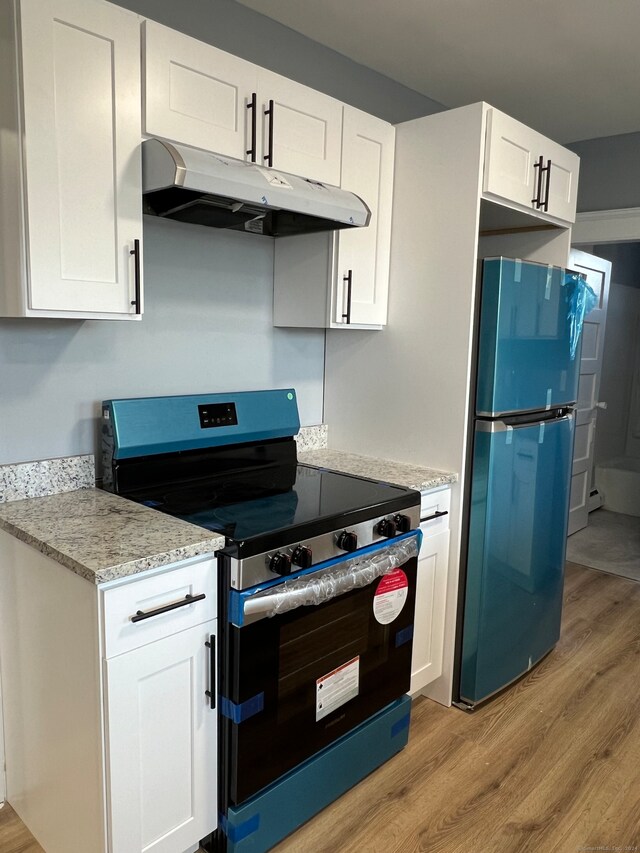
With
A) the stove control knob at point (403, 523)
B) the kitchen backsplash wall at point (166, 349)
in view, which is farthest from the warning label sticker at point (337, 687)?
the kitchen backsplash wall at point (166, 349)

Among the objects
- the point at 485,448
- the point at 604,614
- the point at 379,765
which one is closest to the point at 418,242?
the point at 485,448

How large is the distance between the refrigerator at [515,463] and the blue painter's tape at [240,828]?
1.08m

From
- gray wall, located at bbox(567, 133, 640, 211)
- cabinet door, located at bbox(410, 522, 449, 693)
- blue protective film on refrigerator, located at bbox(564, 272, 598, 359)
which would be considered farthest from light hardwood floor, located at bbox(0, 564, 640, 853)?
gray wall, located at bbox(567, 133, 640, 211)

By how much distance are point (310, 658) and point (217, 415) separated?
0.88 metres

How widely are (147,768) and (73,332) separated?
1.24 m

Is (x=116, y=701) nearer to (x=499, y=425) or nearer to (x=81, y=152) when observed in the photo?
(x=81, y=152)

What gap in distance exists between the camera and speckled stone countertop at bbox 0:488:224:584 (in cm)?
149

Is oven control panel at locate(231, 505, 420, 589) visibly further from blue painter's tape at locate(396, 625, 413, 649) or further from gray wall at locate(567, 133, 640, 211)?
gray wall at locate(567, 133, 640, 211)

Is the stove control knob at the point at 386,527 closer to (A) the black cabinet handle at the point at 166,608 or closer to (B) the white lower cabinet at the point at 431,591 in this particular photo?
(B) the white lower cabinet at the point at 431,591

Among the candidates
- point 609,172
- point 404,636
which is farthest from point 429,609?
point 609,172

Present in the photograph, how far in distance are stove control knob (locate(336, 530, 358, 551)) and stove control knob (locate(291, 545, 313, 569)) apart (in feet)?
0.46

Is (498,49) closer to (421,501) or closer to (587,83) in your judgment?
(587,83)

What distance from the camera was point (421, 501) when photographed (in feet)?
7.50

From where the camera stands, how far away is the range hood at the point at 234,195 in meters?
1.72
